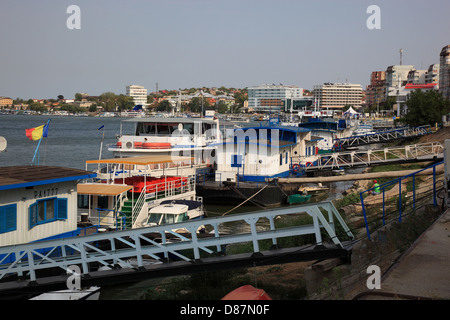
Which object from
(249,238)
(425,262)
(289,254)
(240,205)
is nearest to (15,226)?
(249,238)

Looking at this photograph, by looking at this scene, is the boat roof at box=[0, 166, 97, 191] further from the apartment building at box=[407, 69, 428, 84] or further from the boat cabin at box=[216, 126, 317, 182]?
the apartment building at box=[407, 69, 428, 84]

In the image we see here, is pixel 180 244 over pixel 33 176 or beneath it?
beneath

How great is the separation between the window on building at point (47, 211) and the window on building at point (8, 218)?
47cm

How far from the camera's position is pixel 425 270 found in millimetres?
8547

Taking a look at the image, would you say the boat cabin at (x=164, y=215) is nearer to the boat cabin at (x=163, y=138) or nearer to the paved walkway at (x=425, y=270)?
the paved walkway at (x=425, y=270)

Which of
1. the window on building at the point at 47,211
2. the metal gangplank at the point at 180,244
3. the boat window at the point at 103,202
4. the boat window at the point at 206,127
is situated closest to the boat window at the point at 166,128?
the boat window at the point at 206,127

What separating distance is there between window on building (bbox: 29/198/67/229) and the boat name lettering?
14cm

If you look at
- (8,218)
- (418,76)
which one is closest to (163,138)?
(8,218)

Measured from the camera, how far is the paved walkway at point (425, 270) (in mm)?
7688

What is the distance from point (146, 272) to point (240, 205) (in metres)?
17.9

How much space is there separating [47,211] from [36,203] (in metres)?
0.54

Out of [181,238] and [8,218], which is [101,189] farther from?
[181,238]

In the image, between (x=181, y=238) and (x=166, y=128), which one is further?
(x=166, y=128)

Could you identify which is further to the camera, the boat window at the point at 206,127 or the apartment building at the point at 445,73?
the apartment building at the point at 445,73
